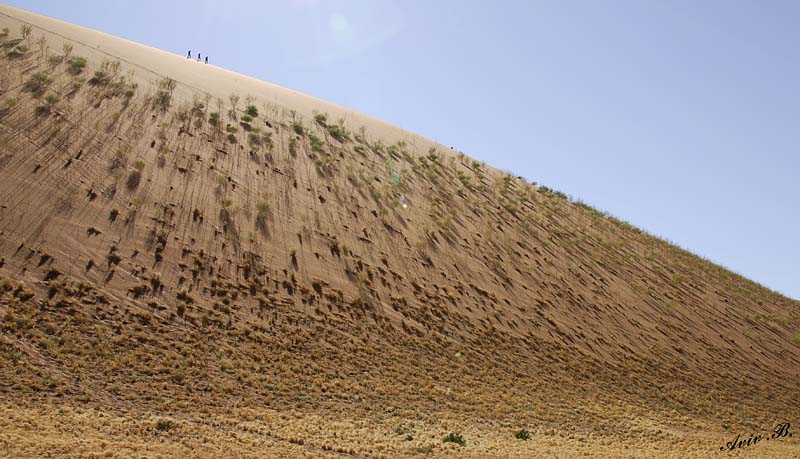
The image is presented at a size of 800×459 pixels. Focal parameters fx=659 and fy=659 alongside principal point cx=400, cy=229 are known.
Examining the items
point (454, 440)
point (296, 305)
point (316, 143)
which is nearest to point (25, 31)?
point (316, 143)

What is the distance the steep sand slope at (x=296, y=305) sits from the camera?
40.0ft

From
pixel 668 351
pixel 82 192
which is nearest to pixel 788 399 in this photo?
pixel 668 351

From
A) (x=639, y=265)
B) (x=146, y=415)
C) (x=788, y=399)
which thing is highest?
(x=639, y=265)

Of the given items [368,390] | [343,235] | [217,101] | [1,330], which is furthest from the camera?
[217,101]

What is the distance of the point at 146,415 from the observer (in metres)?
11.2

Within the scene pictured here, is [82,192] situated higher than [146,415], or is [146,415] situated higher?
[82,192]

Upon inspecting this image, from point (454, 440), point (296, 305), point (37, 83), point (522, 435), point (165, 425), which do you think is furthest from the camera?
point (37, 83)

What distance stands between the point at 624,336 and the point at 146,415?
18222mm

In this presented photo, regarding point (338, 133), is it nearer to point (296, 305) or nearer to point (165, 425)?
point (296, 305)

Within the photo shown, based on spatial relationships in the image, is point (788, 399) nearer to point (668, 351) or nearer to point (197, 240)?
point (668, 351)
